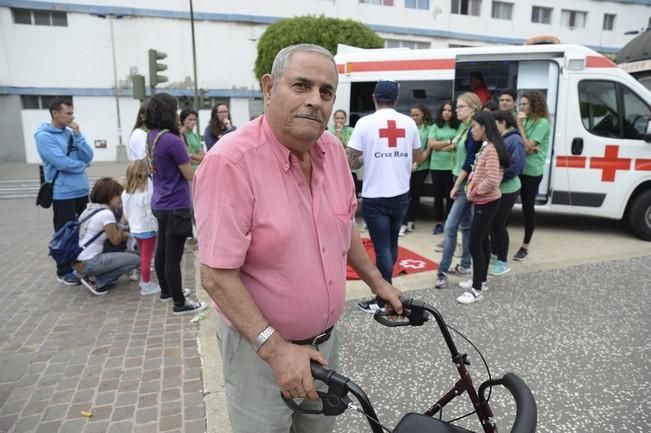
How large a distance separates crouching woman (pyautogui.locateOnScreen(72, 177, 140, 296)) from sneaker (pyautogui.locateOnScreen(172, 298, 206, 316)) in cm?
101

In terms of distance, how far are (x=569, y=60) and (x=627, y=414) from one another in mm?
5325

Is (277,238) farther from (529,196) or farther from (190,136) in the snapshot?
(190,136)

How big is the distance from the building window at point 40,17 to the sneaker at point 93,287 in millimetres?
22187

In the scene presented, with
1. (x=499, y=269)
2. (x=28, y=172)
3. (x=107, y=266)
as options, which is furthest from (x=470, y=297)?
(x=28, y=172)

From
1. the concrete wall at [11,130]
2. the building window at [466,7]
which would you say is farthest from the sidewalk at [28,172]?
the building window at [466,7]

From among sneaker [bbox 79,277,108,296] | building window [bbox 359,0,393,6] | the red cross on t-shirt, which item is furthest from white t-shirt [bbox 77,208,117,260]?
building window [bbox 359,0,393,6]

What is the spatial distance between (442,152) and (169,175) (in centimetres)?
451

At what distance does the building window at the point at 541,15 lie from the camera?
96.7 feet

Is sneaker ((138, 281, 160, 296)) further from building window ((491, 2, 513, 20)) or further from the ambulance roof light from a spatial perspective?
building window ((491, 2, 513, 20))

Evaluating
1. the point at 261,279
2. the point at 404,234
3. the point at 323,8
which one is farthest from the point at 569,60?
the point at 323,8

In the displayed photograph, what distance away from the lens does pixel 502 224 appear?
4.89m

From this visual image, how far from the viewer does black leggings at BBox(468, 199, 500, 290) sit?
430cm

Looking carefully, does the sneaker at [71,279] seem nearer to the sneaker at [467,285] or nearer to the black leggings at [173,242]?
the black leggings at [173,242]

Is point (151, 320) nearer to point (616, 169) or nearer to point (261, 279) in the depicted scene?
point (261, 279)
